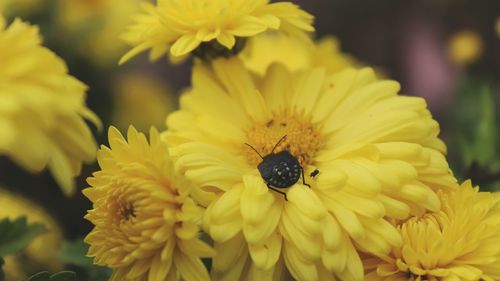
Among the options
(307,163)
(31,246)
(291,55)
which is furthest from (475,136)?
(31,246)

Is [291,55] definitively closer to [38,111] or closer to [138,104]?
[138,104]

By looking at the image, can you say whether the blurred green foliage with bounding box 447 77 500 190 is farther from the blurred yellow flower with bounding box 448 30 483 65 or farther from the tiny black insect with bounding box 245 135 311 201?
the tiny black insect with bounding box 245 135 311 201

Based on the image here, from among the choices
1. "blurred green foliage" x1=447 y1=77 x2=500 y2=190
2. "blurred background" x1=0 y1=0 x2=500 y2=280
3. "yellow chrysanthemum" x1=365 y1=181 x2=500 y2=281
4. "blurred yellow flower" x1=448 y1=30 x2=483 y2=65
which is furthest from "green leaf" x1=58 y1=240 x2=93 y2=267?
"blurred yellow flower" x1=448 y1=30 x2=483 y2=65

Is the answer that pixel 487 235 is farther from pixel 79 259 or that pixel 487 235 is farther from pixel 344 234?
pixel 79 259

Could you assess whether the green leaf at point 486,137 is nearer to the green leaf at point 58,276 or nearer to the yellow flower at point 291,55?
the yellow flower at point 291,55

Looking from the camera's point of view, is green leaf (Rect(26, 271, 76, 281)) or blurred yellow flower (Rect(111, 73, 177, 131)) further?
blurred yellow flower (Rect(111, 73, 177, 131))

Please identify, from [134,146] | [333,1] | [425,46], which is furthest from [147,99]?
[134,146]
